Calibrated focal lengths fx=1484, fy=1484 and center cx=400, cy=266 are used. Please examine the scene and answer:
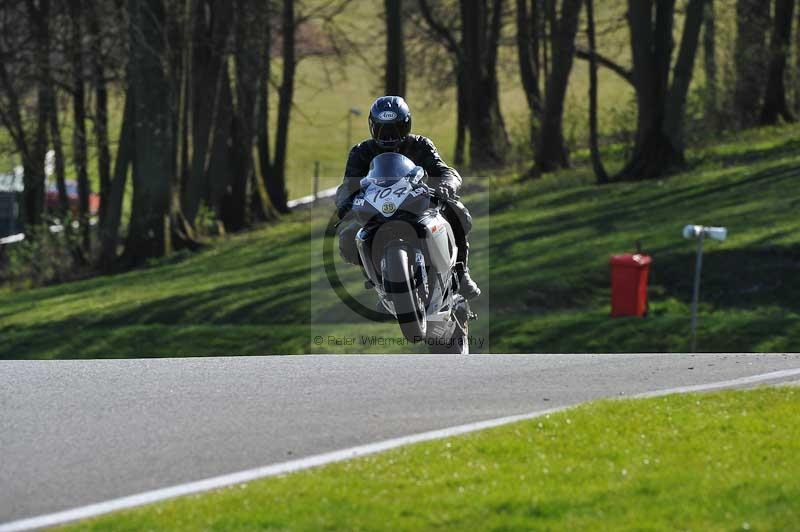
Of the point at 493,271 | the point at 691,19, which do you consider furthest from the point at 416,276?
the point at 691,19

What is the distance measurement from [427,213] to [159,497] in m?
4.22

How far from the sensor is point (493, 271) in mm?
22906

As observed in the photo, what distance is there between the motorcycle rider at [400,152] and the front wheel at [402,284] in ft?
2.46

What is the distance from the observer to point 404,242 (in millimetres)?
10641

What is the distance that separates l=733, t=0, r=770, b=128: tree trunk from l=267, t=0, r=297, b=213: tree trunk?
1208 centimetres

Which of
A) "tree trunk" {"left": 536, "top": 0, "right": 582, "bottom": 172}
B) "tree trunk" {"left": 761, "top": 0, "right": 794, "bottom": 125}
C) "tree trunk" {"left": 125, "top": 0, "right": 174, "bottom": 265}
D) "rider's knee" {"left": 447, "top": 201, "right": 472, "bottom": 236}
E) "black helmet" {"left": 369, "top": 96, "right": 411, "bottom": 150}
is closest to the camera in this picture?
"black helmet" {"left": 369, "top": 96, "right": 411, "bottom": 150}

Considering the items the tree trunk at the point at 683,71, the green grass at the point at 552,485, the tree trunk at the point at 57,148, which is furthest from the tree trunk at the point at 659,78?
the green grass at the point at 552,485

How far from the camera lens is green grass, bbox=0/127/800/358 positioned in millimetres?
18859

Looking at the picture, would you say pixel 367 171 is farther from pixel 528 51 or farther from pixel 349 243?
pixel 528 51

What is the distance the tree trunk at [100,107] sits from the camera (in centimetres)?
3080

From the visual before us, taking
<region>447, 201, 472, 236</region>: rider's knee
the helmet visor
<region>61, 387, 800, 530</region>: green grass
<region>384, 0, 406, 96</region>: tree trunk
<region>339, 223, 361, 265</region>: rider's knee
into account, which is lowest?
<region>61, 387, 800, 530</region>: green grass

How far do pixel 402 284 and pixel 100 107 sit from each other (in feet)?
88.3

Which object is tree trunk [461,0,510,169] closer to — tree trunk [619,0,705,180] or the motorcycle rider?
tree trunk [619,0,705,180]

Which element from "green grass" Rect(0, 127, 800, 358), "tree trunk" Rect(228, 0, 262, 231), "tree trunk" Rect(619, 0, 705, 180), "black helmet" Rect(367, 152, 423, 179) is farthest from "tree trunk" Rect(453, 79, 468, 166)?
"black helmet" Rect(367, 152, 423, 179)
